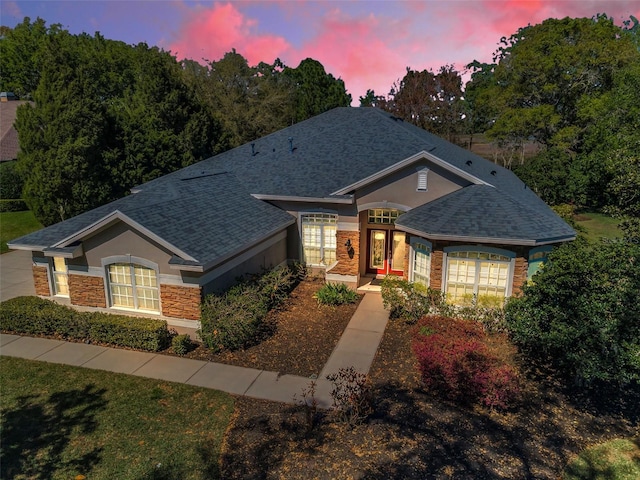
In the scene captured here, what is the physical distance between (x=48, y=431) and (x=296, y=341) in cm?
668

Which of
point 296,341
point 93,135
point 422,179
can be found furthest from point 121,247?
point 93,135

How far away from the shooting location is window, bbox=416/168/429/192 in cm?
1631

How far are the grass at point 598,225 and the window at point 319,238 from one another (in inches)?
687

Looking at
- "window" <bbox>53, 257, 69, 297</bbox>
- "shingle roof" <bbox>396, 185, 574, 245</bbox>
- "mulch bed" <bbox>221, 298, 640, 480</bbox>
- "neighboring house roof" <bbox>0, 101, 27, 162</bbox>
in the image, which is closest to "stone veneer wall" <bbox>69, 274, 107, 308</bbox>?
"window" <bbox>53, 257, 69, 297</bbox>

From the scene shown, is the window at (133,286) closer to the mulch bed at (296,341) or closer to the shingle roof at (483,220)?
the mulch bed at (296,341)

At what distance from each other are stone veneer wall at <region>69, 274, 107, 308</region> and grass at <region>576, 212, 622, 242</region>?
2657 centimetres

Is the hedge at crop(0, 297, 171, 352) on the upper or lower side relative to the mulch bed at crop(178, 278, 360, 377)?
upper

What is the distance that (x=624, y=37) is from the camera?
36.0 meters

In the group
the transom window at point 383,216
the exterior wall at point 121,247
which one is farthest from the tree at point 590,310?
the exterior wall at point 121,247

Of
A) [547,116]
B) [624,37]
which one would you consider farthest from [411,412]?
[624,37]

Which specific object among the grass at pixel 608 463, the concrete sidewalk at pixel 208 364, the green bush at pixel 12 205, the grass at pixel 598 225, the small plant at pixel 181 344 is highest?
the green bush at pixel 12 205

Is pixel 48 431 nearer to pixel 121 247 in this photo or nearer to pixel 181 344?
pixel 181 344

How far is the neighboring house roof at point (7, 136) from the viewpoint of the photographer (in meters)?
35.2

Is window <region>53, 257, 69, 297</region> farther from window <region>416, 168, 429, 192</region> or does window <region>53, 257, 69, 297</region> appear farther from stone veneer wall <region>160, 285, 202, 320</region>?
window <region>416, 168, 429, 192</region>
